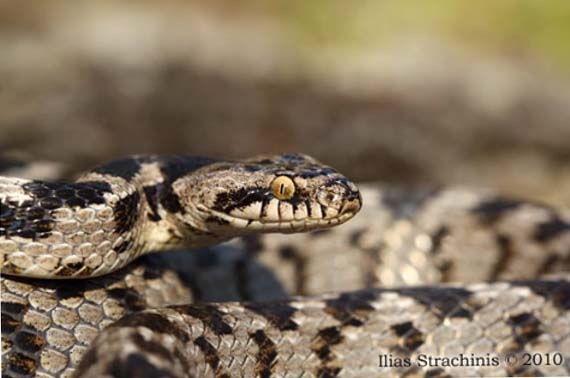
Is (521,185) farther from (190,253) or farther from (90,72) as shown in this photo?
(90,72)

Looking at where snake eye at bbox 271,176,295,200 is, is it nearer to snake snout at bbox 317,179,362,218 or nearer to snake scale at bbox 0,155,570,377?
snake scale at bbox 0,155,570,377

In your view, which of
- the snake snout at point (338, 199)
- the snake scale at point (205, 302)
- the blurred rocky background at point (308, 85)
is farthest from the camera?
the blurred rocky background at point (308, 85)

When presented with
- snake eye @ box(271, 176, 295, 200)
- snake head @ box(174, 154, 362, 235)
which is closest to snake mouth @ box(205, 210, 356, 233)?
snake head @ box(174, 154, 362, 235)

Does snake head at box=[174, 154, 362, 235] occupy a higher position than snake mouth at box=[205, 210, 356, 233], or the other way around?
snake head at box=[174, 154, 362, 235]

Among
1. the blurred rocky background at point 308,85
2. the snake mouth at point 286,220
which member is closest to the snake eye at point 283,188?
the snake mouth at point 286,220

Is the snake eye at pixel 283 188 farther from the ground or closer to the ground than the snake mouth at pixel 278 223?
farther from the ground

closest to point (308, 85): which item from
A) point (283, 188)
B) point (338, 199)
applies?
point (283, 188)

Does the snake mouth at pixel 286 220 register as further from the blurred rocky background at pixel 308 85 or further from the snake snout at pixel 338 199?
the blurred rocky background at pixel 308 85
